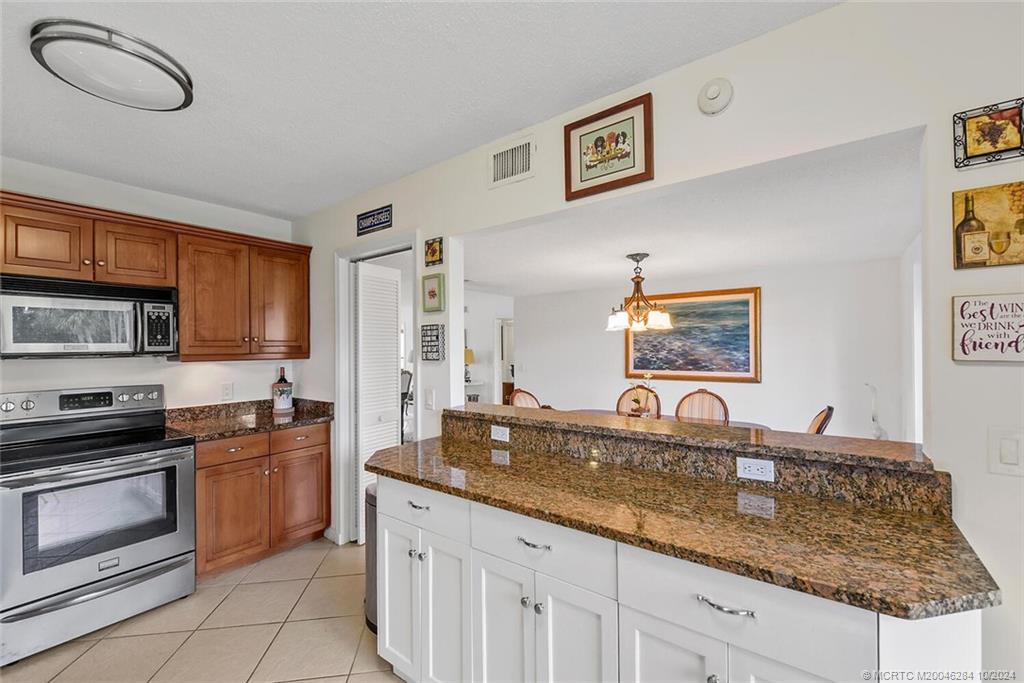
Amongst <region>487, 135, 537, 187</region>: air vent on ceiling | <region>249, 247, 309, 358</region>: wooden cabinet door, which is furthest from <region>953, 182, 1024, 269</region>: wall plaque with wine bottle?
<region>249, 247, 309, 358</region>: wooden cabinet door

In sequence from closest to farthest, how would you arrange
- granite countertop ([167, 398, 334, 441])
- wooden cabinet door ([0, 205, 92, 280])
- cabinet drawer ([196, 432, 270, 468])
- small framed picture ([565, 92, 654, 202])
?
small framed picture ([565, 92, 654, 202]) → wooden cabinet door ([0, 205, 92, 280]) → cabinet drawer ([196, 432, 270, 468]) → granite countertop ([167, 398, 334, 441])

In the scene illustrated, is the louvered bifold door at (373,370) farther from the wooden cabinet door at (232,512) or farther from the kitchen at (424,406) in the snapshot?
the wooden cabinet door at (232,512)

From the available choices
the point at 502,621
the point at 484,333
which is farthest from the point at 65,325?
the point at 484,333

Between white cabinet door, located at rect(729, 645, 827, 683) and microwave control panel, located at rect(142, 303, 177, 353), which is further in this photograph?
microwave control panel, located at rect(142, 303, 177, 353)

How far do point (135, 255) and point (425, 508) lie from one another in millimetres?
2325

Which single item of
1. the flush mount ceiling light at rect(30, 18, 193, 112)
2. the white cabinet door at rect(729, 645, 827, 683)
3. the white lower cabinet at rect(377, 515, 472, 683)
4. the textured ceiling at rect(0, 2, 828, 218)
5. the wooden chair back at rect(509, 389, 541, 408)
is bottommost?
the white lower cabinet at rect(377, 515, 472, 683)

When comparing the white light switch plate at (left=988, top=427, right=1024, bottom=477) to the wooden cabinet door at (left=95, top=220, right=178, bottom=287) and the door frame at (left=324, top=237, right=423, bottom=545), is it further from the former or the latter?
the wooden cabinet door at (left=95, top=220, right=178, bottom=287)

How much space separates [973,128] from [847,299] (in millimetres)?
3952

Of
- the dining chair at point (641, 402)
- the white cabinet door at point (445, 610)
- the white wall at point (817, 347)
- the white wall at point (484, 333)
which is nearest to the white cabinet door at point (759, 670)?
the white cabinet door at point (445, 610)

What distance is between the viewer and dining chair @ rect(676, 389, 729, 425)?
395 cm

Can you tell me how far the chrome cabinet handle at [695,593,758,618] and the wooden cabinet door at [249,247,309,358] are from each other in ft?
10.0

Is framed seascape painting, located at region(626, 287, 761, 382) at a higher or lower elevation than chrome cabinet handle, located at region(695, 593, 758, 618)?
higher

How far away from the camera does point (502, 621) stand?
4.72 feet

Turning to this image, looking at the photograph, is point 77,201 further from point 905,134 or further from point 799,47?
point 905,134
